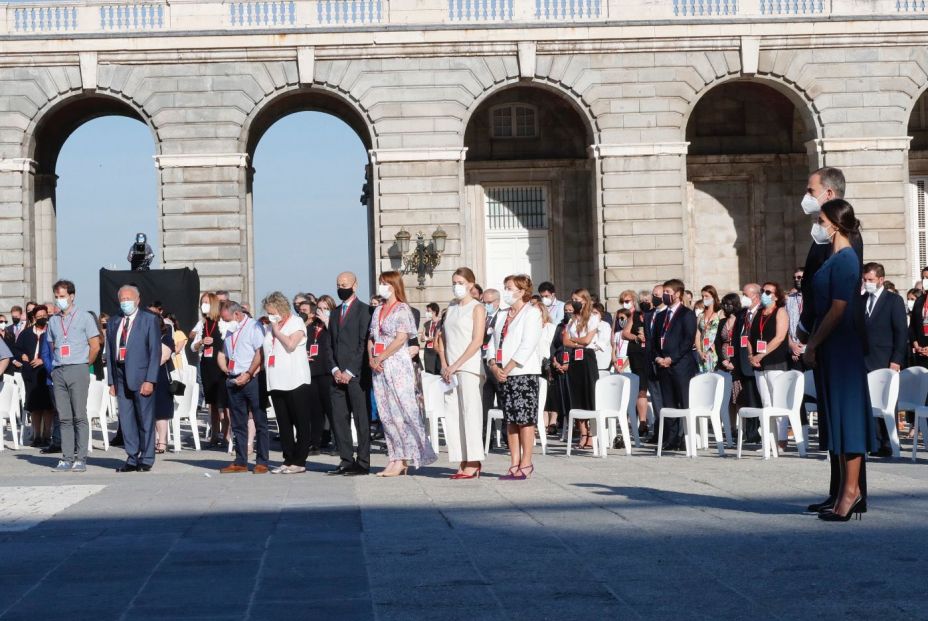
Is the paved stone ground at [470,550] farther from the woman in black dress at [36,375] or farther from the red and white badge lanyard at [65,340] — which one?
the woman in black dress at [36,375]

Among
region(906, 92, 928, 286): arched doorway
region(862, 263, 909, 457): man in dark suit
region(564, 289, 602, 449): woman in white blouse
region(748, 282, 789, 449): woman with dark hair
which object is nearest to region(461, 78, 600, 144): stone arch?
region(906, 92, 928, 286): arched doorway

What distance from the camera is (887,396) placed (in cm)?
1450

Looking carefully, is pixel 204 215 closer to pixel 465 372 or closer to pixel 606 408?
pixel 606 408

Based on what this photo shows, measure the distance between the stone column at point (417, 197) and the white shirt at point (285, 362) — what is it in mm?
13358

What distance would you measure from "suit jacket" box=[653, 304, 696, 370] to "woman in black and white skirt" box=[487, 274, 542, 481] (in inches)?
135

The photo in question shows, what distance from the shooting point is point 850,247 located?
930 cm

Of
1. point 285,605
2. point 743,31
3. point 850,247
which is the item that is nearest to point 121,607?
point 285,605

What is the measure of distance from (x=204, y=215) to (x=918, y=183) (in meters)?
15.0

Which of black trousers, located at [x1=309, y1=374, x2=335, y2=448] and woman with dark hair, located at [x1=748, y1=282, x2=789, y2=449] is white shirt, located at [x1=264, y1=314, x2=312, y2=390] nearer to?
black trousers, located at [x1=309, y1=374, x2=335, y2=448]

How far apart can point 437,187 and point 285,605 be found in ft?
70.9

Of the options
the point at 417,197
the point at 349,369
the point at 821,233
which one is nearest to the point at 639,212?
the point at 417,197

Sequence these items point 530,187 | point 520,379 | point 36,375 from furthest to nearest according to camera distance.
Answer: point 530,187
point 36,375
point 520,379

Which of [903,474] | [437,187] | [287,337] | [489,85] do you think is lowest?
[903,474]

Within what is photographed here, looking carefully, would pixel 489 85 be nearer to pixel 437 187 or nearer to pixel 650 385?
pixel 437 187
